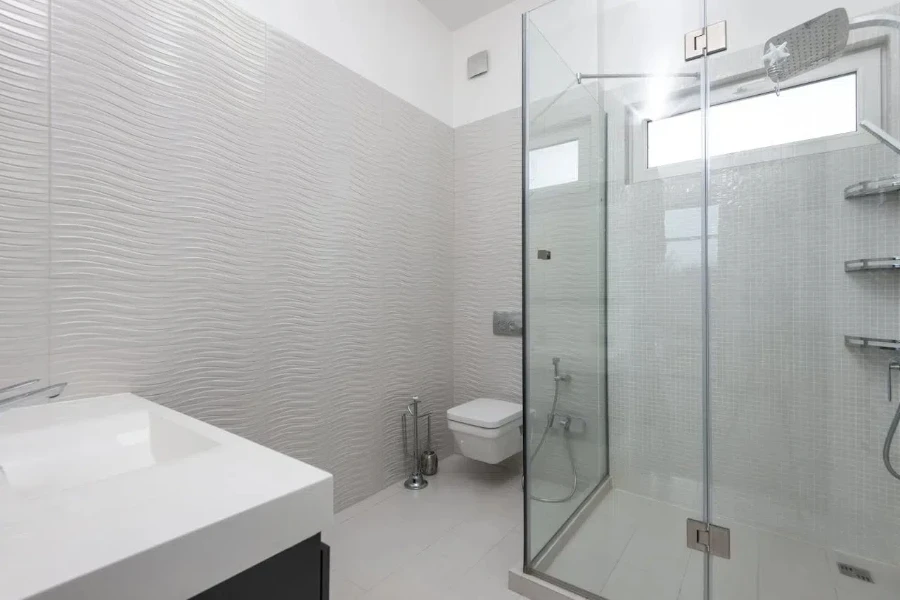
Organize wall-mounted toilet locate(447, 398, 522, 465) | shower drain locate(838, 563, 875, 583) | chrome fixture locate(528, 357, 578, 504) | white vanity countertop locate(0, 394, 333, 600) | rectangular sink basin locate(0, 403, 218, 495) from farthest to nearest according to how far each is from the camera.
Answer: wall-mounted toilet locate(447, 398, 522, 465), chrome fixture locate(528, 357, 578, 504), shower drain locate(838, 563, 875, 583), rectangular sink basin locate(0, 403, 218, 495), white vanity countertop locate(0, 394, 333, 600)

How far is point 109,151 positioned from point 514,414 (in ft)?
6.43

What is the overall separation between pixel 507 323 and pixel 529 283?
899mm

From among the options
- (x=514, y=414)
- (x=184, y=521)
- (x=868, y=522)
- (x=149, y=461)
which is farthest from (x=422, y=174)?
(x=868, y=522)

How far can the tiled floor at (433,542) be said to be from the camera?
156 centimetres

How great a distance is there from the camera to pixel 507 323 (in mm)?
2543

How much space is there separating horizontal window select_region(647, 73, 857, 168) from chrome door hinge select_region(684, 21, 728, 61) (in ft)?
0.69

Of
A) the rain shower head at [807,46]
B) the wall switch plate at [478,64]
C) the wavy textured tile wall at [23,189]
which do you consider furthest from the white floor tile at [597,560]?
the wall switch plate at [478,64]

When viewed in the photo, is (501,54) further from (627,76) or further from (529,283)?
(529,283)

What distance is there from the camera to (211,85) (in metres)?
1.56

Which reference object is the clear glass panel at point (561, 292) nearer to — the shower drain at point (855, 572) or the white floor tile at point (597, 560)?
the white floor tile at point (597, 560)

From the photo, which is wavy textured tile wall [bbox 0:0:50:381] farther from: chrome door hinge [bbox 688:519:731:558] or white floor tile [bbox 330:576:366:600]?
chrome door hinge [bbox 688:519:731:558]

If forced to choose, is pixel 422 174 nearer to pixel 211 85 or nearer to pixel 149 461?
pixel 211 85

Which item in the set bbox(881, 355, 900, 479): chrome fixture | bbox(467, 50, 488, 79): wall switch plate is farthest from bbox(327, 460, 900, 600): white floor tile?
bbox(467, 50, 488, 79): wall switch plate

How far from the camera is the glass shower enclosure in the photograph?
5.03ft
